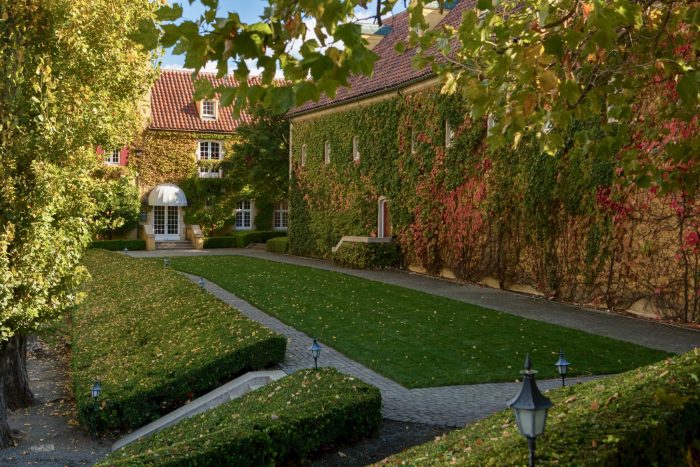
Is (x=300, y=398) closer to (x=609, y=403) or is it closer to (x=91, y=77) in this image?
(x=609, y=403)

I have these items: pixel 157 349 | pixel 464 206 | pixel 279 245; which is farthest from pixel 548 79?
pixel 279 245

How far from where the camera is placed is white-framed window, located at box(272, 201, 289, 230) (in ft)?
148

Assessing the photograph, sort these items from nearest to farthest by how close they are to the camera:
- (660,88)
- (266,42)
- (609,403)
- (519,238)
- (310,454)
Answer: (266,42) → (609,403) → (310,454) → (660,88) → (519,238)

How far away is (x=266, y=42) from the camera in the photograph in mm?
4695

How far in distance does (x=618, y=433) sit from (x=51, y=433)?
32.6 feet

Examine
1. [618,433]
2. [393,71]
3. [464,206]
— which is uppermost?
[393,71]

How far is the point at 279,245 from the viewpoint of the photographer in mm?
36250

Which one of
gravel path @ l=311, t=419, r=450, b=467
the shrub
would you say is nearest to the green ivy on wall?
the shrub

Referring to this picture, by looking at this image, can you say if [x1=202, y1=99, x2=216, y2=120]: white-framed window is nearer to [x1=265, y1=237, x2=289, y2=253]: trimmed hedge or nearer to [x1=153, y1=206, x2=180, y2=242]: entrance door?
[x1=153, y1=206, x2=180, y2=242]: entrance door

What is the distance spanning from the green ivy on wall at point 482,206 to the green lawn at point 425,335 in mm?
2970

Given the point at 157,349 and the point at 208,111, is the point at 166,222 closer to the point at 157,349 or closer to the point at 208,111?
the point at 208,111

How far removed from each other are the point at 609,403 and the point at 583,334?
8.92m

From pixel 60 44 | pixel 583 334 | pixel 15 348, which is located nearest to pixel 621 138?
pixel 583 334

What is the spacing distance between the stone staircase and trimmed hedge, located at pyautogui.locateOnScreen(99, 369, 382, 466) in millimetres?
31565
